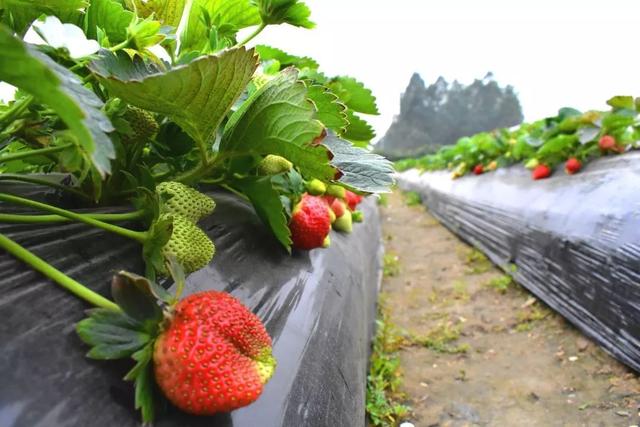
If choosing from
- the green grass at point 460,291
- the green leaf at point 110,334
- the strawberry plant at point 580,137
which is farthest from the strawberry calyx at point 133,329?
the strawberry plant at point 580,137

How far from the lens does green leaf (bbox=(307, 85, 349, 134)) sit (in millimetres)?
816

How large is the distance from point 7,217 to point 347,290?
1.04 m

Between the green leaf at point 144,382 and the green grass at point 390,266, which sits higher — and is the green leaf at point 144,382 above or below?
above

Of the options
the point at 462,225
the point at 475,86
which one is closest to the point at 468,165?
the point at 462,225

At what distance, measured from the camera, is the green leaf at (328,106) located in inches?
32.1

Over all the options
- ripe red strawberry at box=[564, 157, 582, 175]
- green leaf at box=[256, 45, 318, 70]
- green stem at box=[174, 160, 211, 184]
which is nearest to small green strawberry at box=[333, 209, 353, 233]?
green leaf at box=[256, 45, 318, 70]

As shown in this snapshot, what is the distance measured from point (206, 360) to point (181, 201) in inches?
12.9

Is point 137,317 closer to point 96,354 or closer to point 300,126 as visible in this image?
point 96,354

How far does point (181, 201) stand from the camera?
776mm

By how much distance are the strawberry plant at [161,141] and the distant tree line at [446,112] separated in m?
33.9

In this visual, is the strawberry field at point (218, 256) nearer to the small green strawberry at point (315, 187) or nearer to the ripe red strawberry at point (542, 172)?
the small green strawberry at point (315, 187)

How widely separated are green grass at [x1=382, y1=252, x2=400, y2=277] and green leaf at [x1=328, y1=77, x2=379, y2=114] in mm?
2537

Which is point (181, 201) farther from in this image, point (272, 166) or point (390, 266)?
point (390, 266)

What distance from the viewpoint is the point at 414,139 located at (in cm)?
3884
